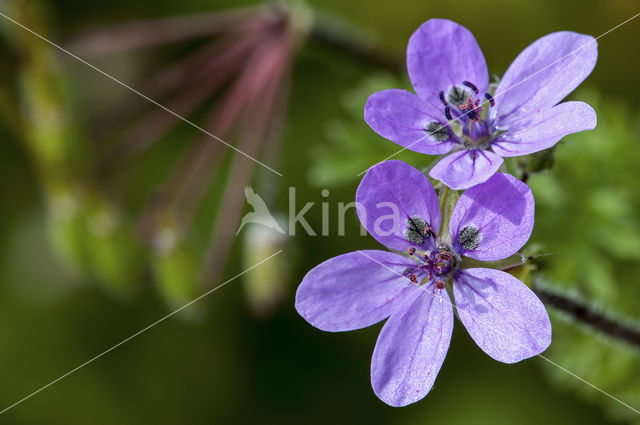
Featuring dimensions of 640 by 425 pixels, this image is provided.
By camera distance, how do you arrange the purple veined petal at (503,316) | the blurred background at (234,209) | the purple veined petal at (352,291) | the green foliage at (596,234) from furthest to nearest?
the blurred background at (234,209) < the green foliage at (596,234) < the purple veined petal at (352,291) < the purple veined petal at (503,316)

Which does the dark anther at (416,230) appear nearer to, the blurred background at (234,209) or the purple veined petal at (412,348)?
the purple veined petal at (412,348)

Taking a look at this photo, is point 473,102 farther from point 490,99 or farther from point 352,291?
point 352,291

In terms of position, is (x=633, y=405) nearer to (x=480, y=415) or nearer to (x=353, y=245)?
(x=480, y=415)

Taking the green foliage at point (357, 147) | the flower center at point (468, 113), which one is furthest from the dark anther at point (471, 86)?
the green foliage at point (357, 147)

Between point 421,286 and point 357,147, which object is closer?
point 421,286

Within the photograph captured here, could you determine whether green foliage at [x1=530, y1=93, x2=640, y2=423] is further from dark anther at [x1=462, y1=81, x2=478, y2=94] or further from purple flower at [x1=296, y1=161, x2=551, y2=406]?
purple flower at [x1=296, y1=161, x2=551, y2=406]

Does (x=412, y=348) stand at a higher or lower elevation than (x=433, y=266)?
lower

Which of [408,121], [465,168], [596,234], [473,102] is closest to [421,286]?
[465,168]
